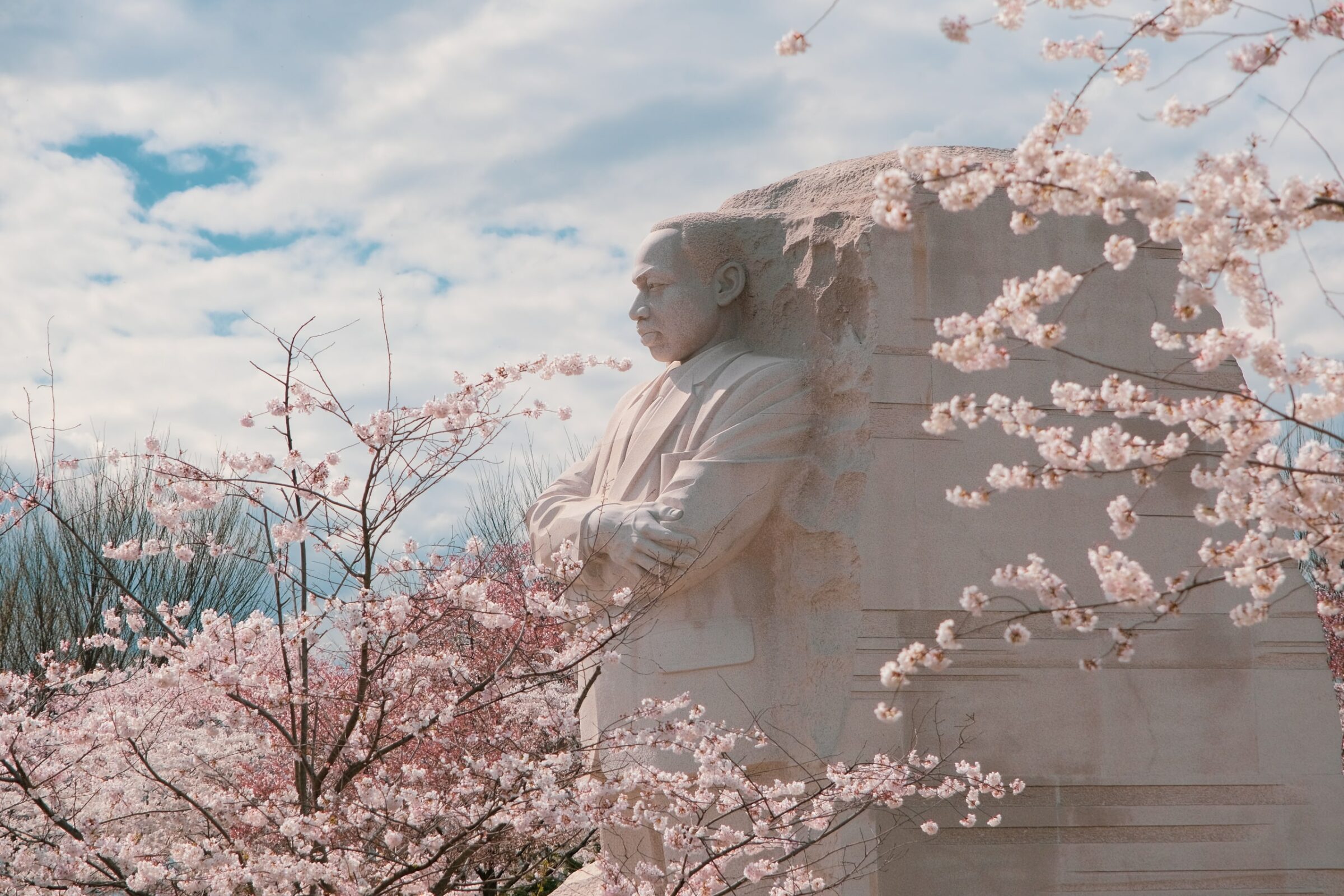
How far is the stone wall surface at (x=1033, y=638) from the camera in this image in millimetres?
5289

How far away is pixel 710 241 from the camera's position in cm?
592

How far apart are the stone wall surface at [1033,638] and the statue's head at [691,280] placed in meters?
0.43

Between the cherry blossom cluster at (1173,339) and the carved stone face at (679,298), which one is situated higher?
the carved stone face at (679,298)

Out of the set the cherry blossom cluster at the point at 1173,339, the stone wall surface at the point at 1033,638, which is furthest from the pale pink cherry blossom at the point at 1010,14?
the stone wall surface at the point at 1033,638

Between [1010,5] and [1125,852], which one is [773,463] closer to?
[1125,852]

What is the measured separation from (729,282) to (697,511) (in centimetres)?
115

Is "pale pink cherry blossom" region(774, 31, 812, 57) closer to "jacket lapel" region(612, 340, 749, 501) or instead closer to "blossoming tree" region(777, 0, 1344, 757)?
"blossoming tree" region(777, 0, 1344, 757)

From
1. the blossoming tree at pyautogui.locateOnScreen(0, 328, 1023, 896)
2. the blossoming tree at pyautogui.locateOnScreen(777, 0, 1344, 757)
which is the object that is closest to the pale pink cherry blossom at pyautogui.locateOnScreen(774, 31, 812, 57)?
the blossoming tree at pyautogui.locateOnScreen(777, 0, 1344, 757)

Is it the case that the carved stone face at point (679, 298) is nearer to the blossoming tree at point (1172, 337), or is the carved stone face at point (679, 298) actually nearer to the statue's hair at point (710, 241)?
the statue's hair at point (710, 241)

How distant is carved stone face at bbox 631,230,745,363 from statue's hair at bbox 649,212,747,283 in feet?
0.08

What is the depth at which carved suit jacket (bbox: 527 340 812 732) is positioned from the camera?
5.39m

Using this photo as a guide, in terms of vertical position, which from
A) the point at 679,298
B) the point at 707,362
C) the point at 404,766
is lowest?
the point at 404,766

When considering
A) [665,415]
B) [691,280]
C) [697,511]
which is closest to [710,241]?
[691,280]

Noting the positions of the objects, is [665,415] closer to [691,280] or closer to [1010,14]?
[691,280]
